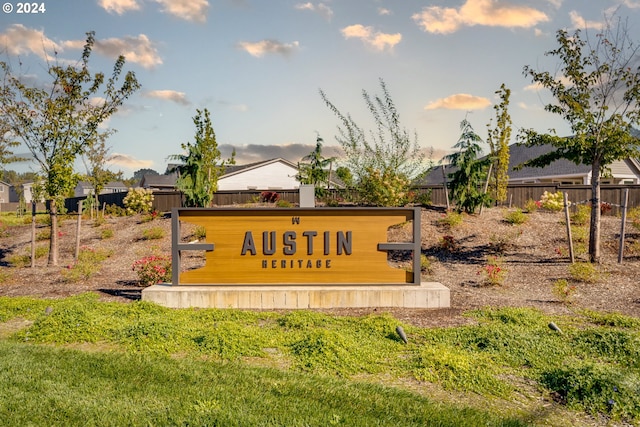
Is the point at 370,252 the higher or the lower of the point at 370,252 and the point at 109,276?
the higher

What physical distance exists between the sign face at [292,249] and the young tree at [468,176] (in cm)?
875

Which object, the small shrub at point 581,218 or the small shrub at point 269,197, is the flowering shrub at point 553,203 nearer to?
the small shrub at point 581,218

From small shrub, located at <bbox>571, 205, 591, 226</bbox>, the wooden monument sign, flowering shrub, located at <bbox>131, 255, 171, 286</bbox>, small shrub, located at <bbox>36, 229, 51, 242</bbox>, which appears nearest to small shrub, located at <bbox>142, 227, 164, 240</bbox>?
small shrub, located at <bbox>36, 229, 51, 242</bbox>

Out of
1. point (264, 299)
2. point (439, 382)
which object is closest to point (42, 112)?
point (264, 299)

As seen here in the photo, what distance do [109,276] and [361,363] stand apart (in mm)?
8525

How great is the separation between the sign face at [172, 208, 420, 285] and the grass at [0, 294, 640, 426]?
157 cm

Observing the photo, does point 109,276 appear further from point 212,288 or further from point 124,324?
point 124,324

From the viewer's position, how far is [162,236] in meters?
16.7

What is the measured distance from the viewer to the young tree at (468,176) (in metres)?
16.7

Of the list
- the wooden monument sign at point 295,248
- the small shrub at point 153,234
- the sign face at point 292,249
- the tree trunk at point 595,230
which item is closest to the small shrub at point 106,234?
the small shrub at point 153,234

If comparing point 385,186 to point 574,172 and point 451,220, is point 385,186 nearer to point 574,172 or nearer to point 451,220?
point 451,220

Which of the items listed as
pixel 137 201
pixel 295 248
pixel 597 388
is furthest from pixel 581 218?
pixel 137 201

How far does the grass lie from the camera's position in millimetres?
4078

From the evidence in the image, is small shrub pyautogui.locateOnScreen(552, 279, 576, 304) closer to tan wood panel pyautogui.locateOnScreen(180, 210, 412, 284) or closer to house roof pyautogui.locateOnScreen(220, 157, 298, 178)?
tan wood panel pyautogui.locateOnScreen(180, 210, 412, 284)
